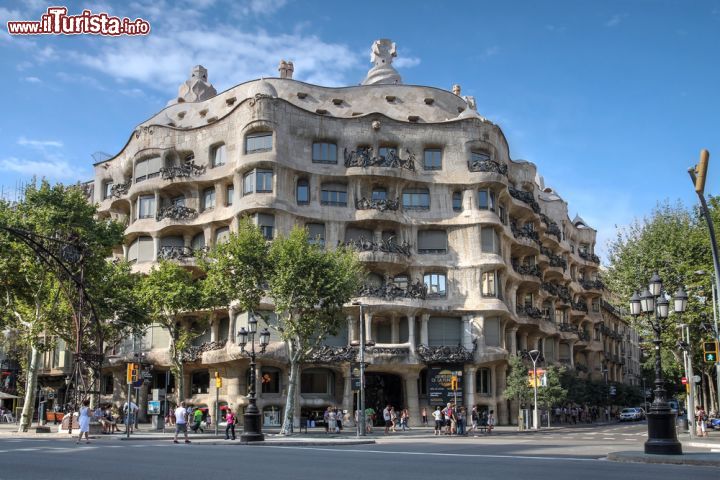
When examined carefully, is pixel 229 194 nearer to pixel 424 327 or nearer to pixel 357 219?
pixel 357 219

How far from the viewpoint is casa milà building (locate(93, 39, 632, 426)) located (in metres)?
51.0

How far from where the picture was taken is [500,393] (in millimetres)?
54812

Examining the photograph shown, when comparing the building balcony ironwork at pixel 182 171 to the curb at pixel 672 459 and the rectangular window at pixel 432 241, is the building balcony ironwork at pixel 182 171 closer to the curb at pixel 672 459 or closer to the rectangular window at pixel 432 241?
the rectangular window at pixel 432 241

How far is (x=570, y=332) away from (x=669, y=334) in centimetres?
2677

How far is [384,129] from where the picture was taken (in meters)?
55.2

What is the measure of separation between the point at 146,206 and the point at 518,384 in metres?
29.1

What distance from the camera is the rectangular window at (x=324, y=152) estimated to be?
5403 cm

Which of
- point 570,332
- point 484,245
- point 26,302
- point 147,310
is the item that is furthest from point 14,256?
point 570,332

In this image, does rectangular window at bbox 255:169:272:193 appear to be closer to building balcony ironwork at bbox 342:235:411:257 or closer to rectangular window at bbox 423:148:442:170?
building balcony ironwork at bbox 342:235:411:257

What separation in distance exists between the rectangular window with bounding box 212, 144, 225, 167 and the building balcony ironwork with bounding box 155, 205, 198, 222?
12.0 feet

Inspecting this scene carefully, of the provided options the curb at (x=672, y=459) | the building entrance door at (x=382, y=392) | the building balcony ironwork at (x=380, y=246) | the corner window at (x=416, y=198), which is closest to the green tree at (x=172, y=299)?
the building balcony ironwork at (x=380, y=246)

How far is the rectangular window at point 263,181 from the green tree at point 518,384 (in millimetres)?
19980

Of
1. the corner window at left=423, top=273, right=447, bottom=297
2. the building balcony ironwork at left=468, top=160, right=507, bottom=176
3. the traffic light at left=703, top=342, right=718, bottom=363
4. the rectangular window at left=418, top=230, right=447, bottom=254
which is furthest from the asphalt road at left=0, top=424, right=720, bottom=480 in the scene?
the building balcony ironwork at left=468, top=160, right=507, bottom=176

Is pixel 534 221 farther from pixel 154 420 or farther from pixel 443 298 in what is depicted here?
pixel 154 420
